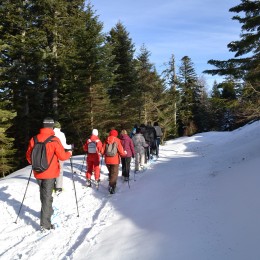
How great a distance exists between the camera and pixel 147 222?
6648 mm

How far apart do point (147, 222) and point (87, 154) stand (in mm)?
5239

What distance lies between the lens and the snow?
16.5ft

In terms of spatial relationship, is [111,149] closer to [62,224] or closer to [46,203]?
[62,224]

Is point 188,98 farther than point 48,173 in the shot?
Yes

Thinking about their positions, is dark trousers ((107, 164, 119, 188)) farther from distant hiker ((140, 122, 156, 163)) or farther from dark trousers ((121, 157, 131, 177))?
distant hiker ((140, 122, 156, 163))

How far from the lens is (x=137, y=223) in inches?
263

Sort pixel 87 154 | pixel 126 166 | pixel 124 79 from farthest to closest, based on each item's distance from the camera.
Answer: pixel 124 79
pixel 126 166
pixel 87 154

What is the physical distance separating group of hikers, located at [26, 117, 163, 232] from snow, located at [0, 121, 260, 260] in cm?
56

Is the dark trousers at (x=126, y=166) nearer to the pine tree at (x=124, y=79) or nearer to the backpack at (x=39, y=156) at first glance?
the backpack at (x=39, y=156)

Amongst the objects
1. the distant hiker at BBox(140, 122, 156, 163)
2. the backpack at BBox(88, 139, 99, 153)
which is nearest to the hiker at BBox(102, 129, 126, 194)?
the backpack at BBox(88, 139, 99, 153)

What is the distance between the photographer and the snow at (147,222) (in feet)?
16.5

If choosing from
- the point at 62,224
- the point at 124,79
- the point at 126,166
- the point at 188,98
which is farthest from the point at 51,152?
the point at 188,98

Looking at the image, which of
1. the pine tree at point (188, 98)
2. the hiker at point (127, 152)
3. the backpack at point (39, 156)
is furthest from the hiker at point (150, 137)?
the pine tree at point (188, 98)

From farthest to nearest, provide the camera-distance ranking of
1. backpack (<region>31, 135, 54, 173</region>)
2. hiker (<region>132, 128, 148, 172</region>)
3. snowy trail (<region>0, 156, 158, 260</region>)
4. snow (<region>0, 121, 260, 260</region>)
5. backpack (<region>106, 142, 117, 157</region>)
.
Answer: hiker (<region>132, 128, 148, 172</region>) → backpack (<region>106, 142, 117, 157</region>) → backpack (<region>31, 135, 54, 173</region>) → snowy trail (<region>0, 156, 158, 260</region>) → snow (<region>0, 121, 260, 260</region>)
